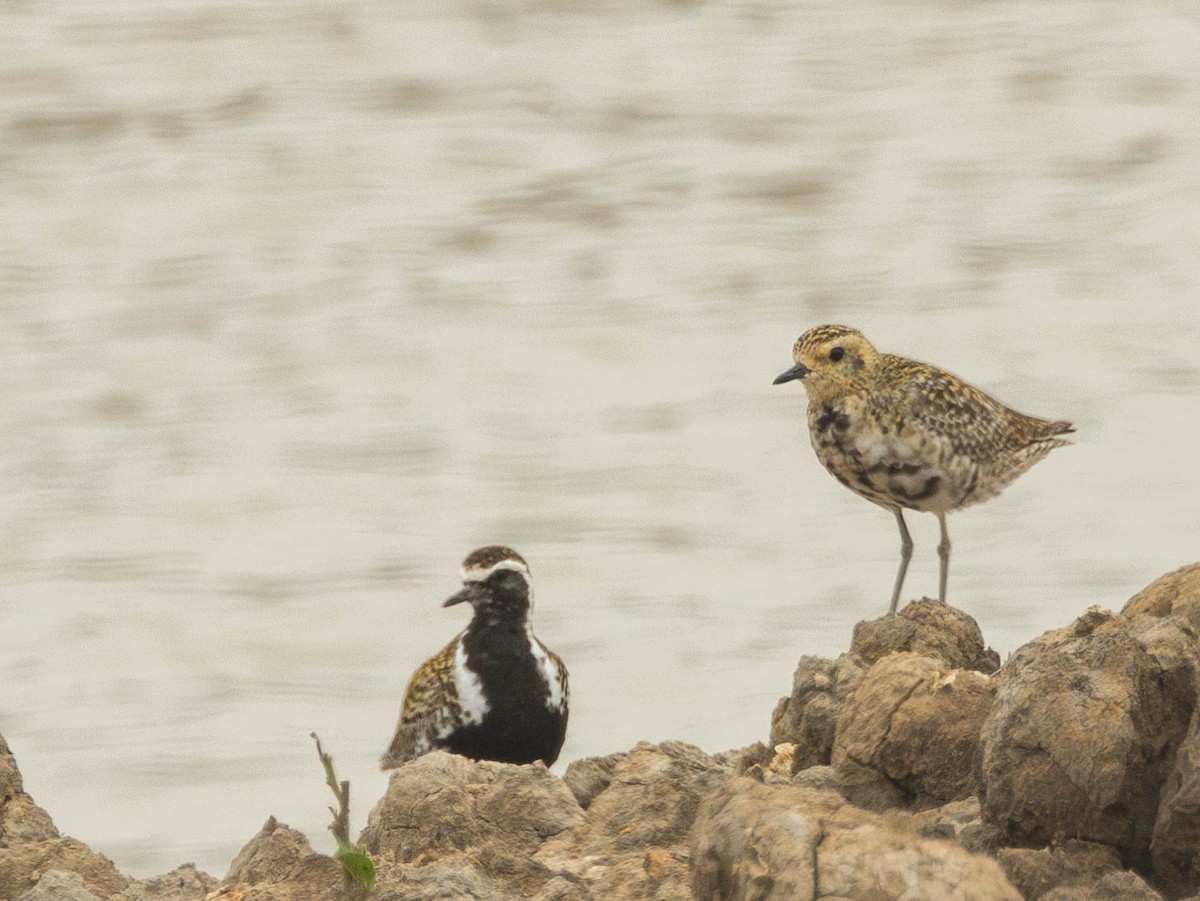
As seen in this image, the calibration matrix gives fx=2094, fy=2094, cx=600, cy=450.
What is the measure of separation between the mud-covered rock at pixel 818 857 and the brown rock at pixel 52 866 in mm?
→ 1510

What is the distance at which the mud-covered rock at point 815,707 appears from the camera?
378 centimetres

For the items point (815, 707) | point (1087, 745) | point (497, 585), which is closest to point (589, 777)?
point (815, 707)

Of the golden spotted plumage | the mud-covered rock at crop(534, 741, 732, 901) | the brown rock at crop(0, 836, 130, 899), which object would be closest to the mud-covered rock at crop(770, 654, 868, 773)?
the mud-covered rock at crop(534, 741, 732, 901)

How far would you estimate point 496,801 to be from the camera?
12.2ft

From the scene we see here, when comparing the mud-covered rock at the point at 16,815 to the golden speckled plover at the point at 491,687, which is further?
the golden speckled plover at the point at 491,687

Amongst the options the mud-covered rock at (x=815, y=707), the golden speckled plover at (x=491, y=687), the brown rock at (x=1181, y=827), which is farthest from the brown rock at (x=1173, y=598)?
the golden speckled plover at (x=491, y=687)

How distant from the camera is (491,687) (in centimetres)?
577

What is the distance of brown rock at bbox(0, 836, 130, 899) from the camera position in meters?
3.72

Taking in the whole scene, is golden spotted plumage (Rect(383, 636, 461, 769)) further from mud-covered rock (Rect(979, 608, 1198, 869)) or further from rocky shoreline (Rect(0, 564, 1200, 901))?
mud-covered rock (Rect(979, 608, 1198, 869))

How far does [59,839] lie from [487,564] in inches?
93.9

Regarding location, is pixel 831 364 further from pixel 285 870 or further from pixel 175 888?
pixel 285 870

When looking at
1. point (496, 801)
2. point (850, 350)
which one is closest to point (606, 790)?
point (496, 801)

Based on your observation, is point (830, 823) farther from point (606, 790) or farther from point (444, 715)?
point (444, 715)

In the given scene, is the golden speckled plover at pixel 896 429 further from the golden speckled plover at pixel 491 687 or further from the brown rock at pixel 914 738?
the brown rock at pixel 914 738
